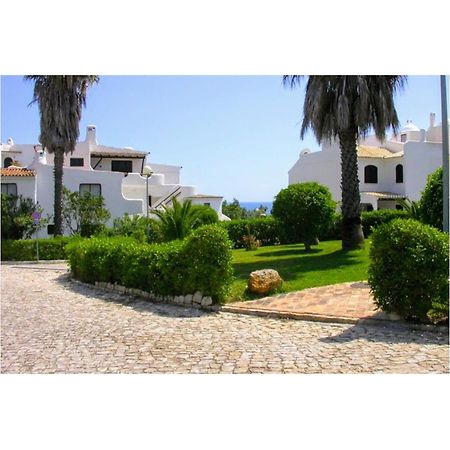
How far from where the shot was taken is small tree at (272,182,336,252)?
15719mm

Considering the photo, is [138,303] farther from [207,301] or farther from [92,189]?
[92,189]

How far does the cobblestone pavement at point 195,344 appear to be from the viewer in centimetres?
568

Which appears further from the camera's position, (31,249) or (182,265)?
(31,249)

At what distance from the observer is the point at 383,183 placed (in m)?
25.3

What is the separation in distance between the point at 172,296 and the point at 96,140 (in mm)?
18871

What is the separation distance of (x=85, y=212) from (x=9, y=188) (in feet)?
9.37

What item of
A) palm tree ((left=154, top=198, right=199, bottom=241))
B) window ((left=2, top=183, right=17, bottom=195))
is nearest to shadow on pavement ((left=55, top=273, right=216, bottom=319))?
palm tree ((left=154, top=198, right=199, bottom=241))

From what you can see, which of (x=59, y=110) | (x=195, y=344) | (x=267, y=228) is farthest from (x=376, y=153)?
(x=195, y=344)

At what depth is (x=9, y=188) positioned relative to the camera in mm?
19656

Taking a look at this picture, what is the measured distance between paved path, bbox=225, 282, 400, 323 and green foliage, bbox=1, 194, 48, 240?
1265 cm

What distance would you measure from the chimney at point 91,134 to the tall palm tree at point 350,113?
45.8 feet

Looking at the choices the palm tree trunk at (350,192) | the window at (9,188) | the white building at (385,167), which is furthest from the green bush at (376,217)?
the window at (9,188)

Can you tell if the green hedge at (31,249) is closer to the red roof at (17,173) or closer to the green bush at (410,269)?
the red roof at (17,173)

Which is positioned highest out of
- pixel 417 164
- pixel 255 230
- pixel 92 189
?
pixel 417 164
